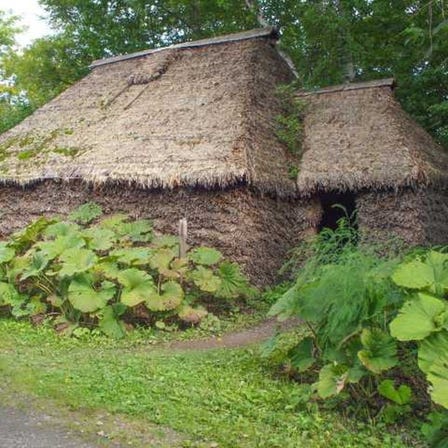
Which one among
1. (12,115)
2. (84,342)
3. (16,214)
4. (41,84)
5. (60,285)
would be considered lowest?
(84,342)

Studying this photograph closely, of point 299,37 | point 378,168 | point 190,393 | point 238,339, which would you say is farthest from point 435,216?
point 299,37

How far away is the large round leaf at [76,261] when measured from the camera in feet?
27.9

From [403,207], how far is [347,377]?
6.50 metres

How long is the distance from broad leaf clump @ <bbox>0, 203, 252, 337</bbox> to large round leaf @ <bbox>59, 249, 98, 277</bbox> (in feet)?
0.05

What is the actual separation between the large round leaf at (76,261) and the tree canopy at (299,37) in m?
6.23

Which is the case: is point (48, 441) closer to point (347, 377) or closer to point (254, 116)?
point (347, 377)

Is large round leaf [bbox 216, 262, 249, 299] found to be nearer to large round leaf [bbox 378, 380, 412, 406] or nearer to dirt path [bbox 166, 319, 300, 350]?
dirt path [bbox 166, 319, 300, 350]

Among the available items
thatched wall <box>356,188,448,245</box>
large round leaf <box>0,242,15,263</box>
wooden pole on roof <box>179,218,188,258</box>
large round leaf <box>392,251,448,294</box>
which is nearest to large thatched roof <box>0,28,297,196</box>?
wooden pole on roof <box>179,218,188,258</box>

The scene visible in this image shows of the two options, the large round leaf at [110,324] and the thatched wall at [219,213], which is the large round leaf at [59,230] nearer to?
the thatched wall at [219,213]

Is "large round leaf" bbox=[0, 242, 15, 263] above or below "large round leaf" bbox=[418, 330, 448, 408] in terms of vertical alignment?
above

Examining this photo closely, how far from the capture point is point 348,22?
1625cm

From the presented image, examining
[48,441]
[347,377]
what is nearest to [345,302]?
[347,377]

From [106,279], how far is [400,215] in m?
5.81

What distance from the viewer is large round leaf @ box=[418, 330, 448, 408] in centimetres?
429
